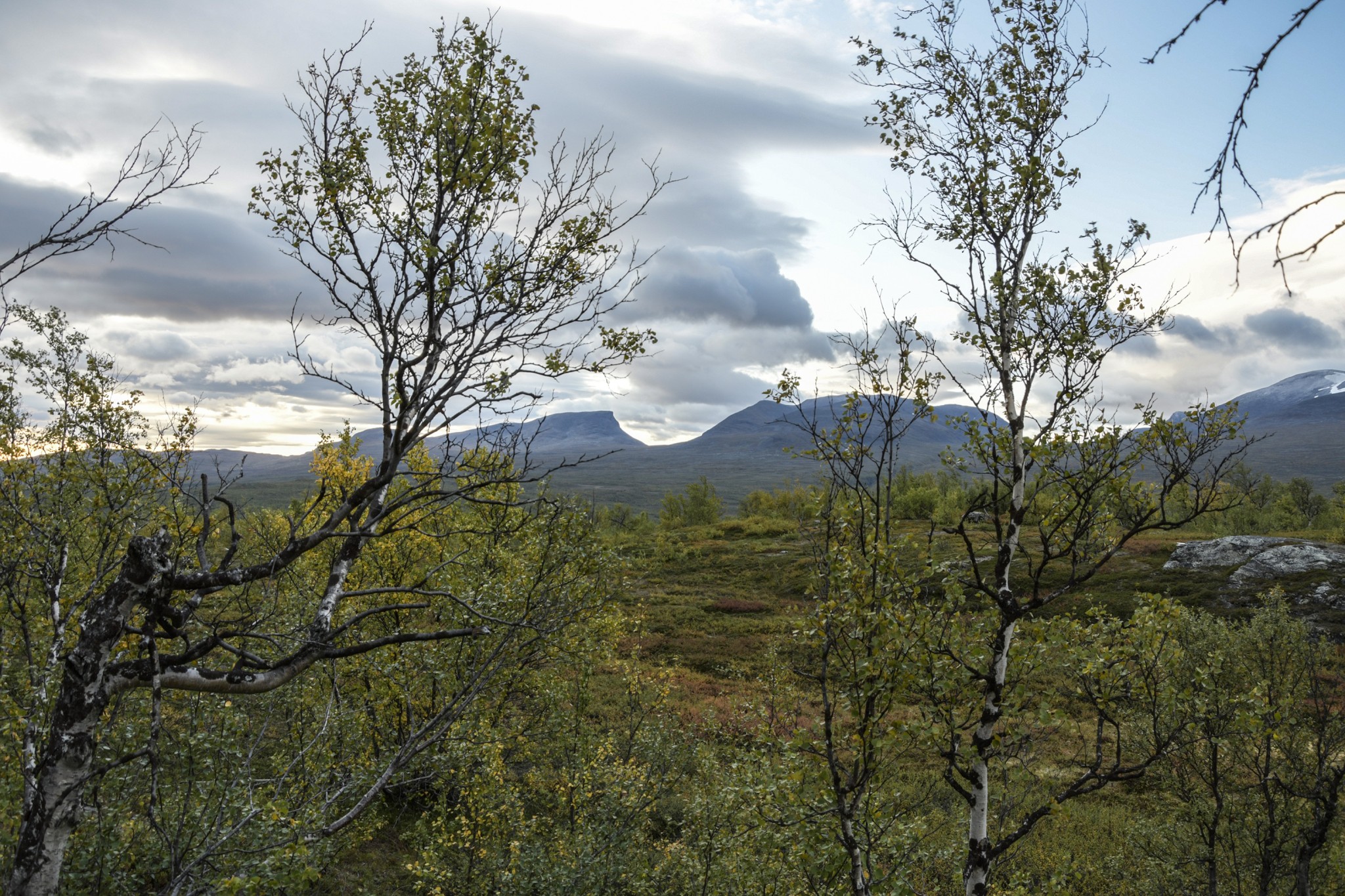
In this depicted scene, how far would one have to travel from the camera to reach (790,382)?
942 cm

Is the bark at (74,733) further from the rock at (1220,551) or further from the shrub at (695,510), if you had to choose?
the shrub at (695,510)

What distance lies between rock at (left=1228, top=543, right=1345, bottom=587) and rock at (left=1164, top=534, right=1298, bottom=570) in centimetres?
90

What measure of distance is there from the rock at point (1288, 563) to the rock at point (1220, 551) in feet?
2.94

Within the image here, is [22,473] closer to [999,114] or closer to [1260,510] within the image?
[999,114]

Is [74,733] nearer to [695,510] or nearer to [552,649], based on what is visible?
[552,649]

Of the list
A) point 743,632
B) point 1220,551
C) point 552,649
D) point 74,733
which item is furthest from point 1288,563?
point 74,733

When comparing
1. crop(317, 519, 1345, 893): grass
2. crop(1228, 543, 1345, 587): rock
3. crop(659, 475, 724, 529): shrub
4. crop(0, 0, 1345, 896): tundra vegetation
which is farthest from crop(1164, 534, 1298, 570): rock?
crop(659, 475, 724, 529): shrub

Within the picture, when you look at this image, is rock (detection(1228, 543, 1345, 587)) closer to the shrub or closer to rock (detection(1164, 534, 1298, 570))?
rock (detection(1164, 534, 1298, 570))

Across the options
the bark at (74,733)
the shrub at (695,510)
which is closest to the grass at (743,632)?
the bark at (74,733)

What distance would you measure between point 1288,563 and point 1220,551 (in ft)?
14.7

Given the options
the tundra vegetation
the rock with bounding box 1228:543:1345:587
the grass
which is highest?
the tundra vegetation

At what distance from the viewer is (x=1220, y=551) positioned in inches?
1981

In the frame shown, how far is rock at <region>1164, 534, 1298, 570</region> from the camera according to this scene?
48.9 metres

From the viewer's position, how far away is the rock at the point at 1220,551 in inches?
1925
